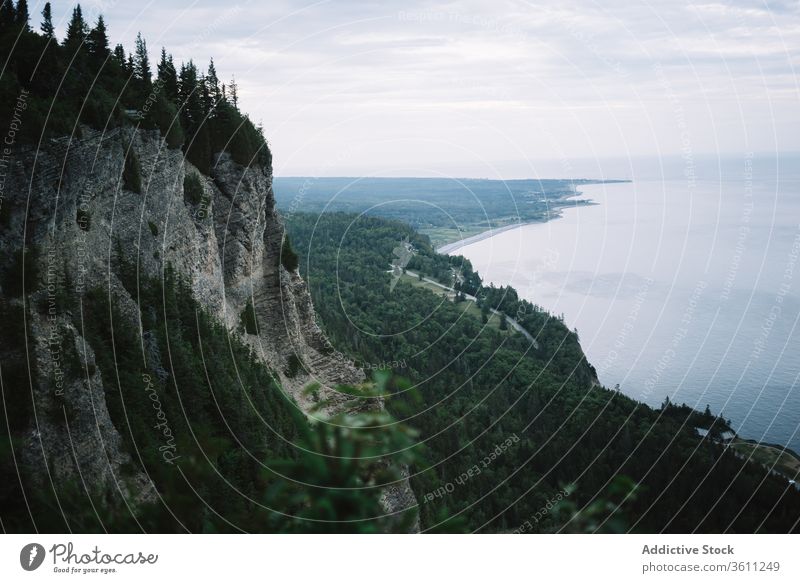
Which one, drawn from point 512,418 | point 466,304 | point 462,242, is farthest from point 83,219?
point 462,242

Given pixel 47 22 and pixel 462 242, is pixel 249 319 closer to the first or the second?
pixel 47 22

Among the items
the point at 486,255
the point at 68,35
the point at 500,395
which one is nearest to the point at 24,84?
the point at 68,35

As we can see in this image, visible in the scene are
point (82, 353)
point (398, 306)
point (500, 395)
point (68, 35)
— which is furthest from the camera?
point (398, 306)

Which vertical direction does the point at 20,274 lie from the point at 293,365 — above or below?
above

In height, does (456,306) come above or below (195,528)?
below

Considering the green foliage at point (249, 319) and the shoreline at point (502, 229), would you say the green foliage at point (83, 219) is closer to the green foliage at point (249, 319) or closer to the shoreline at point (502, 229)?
the green foliage at point (249, 319)

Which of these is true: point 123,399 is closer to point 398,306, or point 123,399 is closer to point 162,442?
point 162,442

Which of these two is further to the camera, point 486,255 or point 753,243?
point 486,255
